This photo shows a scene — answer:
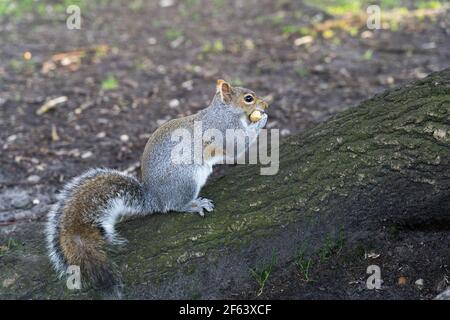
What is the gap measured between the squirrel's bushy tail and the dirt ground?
60 cm

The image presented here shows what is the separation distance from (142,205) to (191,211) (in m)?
0.25

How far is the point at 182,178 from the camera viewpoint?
2.68m

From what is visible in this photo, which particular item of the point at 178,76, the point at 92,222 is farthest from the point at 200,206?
the point at 178,76

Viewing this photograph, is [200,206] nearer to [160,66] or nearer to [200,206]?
[200,206]

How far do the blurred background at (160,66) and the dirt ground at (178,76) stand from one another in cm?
2

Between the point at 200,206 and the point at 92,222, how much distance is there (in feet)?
1.61

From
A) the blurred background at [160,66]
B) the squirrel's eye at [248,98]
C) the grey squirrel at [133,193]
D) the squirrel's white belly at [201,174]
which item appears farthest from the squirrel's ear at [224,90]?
the blurred background at [160,66]

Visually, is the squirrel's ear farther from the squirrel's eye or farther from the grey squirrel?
the squirrel's eye

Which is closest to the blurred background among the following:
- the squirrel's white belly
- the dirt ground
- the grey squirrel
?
the dirt ground

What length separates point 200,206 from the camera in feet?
8.30

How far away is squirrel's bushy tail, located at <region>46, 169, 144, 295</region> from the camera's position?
216cm

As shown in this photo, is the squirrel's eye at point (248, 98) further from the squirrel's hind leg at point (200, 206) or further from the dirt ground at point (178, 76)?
the dirt ground at point (178, 76)

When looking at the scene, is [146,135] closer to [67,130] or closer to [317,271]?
[67,130]

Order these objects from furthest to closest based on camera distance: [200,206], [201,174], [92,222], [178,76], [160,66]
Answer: [160,66] → [178,76] → [201,174] → [200,206] → [92,222]
